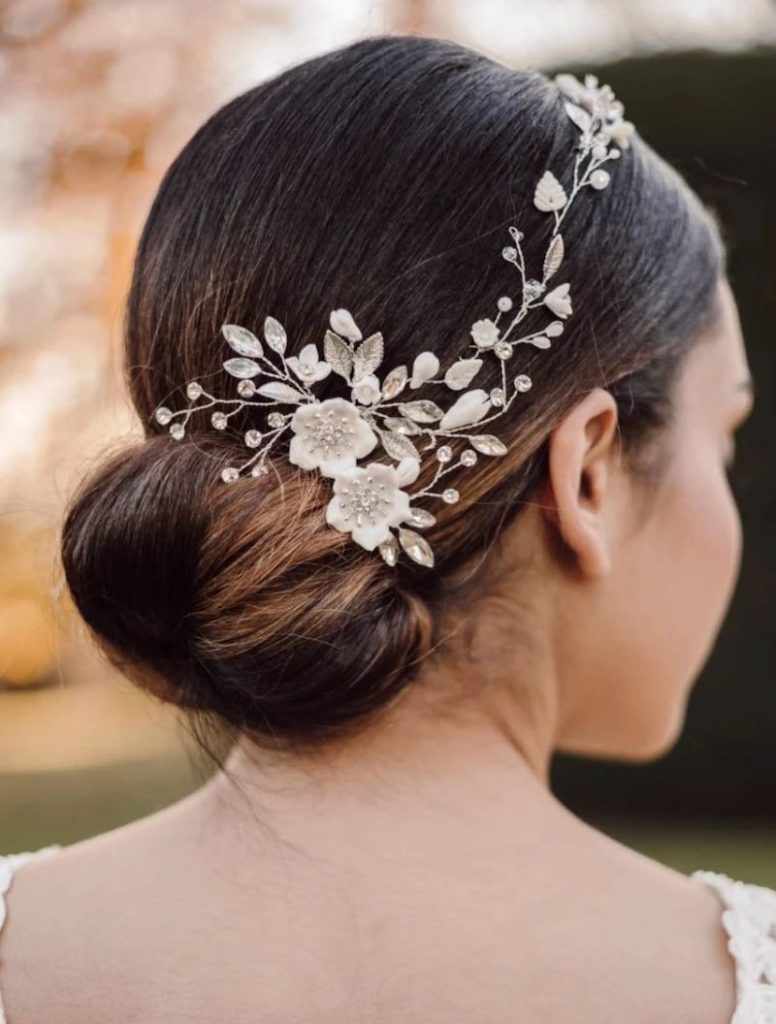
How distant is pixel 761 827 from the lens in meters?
4.27

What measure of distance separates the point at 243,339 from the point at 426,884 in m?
0.56

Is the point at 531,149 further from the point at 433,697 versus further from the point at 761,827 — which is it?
the point at 761,827

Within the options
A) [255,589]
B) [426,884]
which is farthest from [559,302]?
[426,884]

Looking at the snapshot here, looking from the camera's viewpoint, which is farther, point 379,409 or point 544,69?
point 544,69

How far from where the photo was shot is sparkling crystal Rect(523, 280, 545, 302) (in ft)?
3.96

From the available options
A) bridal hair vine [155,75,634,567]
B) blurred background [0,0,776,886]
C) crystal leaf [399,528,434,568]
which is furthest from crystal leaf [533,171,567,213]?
blurred background [0,0,776,886]

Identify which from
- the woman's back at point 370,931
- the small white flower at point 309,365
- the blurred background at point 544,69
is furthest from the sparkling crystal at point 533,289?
the blurred background at point 544,69

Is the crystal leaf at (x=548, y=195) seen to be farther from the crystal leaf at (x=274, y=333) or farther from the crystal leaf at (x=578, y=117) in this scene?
the crystal leaf at (x=274, y=333)

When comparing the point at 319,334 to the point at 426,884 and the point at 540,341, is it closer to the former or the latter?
the point at 540,341

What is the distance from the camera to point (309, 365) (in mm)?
1182

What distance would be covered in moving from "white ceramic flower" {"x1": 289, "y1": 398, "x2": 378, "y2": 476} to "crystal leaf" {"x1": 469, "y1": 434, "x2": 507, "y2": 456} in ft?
0.34

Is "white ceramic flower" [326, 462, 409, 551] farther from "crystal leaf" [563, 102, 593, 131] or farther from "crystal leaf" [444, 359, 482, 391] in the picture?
"crystal leaf" [563, 102, 593, 131]

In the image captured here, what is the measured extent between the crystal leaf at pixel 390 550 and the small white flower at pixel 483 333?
8.3 inches

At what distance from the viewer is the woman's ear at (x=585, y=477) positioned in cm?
122
